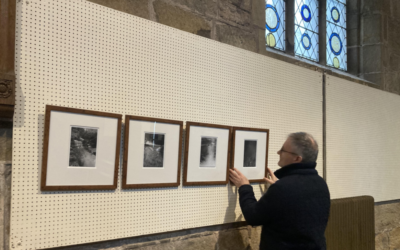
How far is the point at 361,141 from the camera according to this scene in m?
3.88

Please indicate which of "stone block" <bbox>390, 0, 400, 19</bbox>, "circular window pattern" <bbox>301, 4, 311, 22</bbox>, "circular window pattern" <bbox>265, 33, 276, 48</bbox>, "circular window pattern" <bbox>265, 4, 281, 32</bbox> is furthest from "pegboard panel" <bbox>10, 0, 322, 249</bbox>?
"stone block" <bbox>390, 0, 400, 19</bbox>

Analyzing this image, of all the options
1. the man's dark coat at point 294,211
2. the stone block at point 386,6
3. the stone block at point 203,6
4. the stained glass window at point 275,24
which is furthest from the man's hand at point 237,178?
the stone block at point 386,6

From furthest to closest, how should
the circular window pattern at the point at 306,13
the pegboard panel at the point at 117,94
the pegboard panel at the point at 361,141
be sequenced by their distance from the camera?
→ 1. the circular window pattern at the point at 306,13
2. the pegboard panel at the point at 361,141
3. the pegboard panel at the point at 117,94

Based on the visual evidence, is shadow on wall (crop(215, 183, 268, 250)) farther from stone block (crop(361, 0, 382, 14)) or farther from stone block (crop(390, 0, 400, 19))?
stone block (crop(390, 0, 400, 19))

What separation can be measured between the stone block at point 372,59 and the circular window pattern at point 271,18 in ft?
5.54

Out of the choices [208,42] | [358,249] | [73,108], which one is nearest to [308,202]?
[208,42]

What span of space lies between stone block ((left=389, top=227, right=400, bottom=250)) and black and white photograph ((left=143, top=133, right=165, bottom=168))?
361 centimetres

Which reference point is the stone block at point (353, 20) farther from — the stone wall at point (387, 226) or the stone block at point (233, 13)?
the stone block at point (233, 13)

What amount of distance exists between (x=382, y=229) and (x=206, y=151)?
2.99m

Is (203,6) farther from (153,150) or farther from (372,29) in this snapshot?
(372,29)

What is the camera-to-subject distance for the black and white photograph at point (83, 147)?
1.87 meters

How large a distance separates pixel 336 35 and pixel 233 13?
8.99ft

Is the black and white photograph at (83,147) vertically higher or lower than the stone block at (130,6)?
lower

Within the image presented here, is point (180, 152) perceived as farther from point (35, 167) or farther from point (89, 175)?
point (35, 167)
